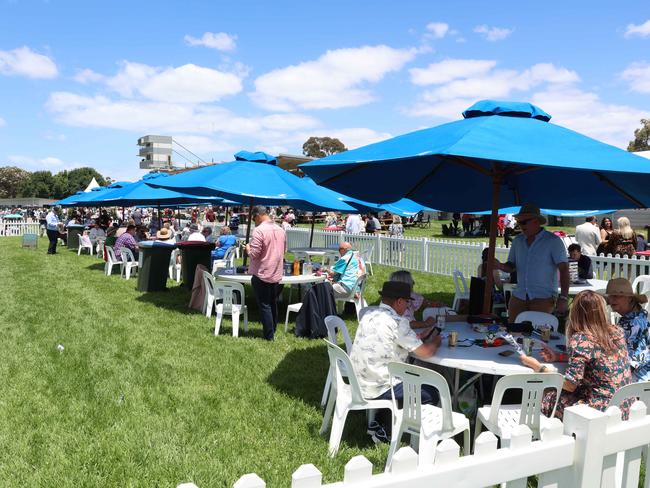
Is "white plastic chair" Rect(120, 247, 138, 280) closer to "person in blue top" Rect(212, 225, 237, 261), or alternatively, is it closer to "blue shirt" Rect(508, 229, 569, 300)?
"person in blue top" Rect(212, 225, 237, 261)

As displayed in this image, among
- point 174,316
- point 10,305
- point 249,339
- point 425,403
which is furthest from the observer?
point 10,305

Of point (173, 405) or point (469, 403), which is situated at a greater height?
point (469, 403)

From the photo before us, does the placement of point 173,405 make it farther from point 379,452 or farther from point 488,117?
point 488,117

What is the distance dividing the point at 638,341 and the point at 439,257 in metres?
10.1

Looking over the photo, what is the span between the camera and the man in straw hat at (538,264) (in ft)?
17.3

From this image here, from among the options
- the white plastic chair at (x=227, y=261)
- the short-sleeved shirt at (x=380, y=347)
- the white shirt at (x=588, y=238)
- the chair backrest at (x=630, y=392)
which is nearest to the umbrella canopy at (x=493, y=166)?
the short-sleeved shirt at (x=380, y=347)

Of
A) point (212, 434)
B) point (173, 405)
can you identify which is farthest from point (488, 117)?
point (173, 405)

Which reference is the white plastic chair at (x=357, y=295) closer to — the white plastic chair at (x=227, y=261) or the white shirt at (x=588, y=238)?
the white plastic chair at (x=227, y=261)

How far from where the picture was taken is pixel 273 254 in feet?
21.9

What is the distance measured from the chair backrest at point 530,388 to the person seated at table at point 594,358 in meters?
0.14

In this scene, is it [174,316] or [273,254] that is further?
[174,316]

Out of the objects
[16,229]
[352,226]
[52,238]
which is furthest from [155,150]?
[352,226]

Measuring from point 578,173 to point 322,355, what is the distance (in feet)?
11.7

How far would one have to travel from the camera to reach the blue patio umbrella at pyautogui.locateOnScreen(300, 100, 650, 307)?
3332mm
